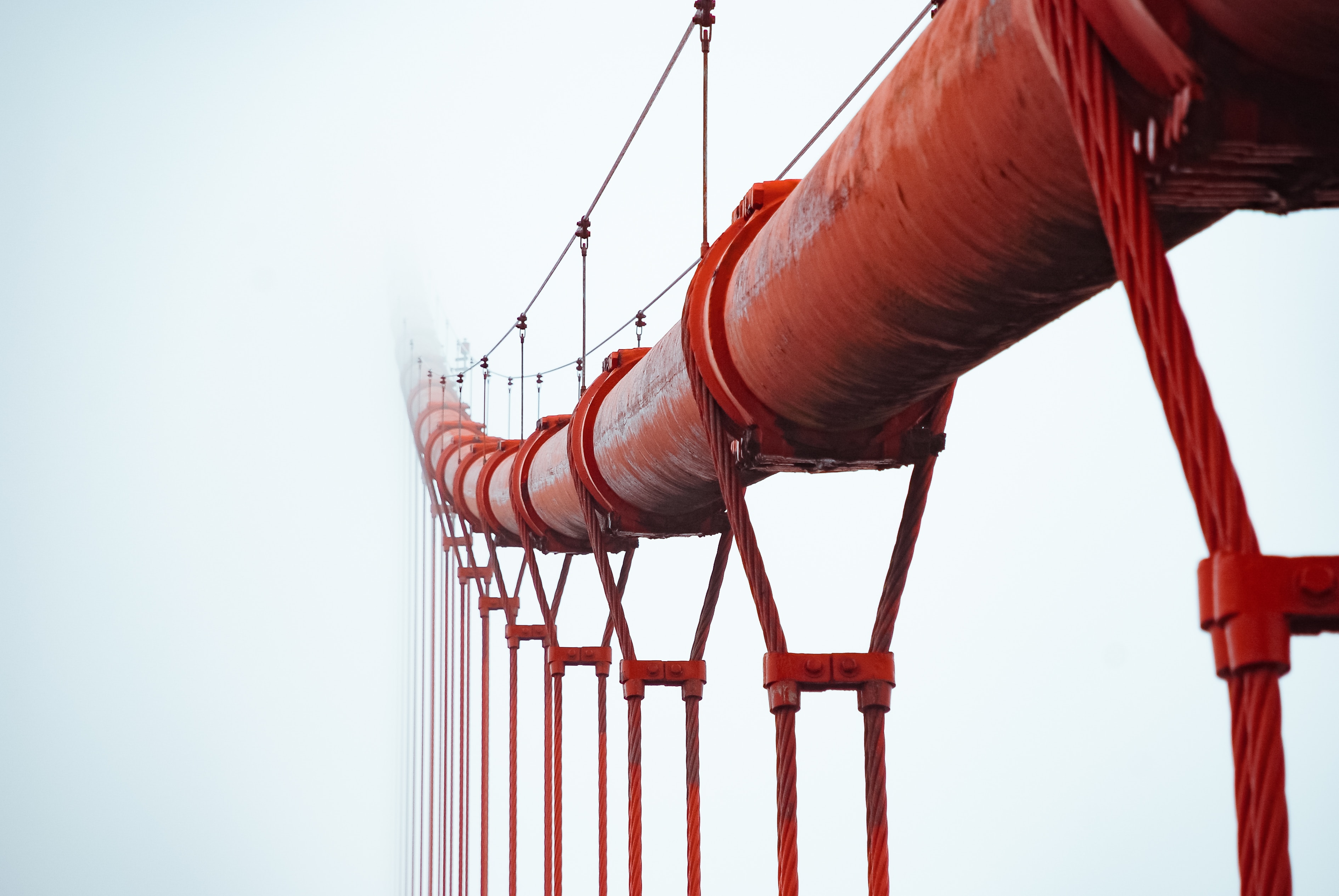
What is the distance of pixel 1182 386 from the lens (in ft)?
3.15

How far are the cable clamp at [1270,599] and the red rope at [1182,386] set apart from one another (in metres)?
0.01

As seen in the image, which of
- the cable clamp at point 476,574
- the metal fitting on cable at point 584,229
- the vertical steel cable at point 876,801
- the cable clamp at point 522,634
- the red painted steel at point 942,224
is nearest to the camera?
the red painted steel at point 942,224

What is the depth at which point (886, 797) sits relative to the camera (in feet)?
7.68

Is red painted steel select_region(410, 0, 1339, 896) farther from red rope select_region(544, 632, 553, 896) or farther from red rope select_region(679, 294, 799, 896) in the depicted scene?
red rope select_region(544, 632, 553, 896)

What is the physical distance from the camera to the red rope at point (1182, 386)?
90 cm

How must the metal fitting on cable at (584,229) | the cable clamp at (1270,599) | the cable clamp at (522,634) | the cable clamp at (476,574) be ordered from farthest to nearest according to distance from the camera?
1. the cable clamp at (476,574)
2. the cable clamp at (522,634)
3. the metal fitting on cable at (584,229)
4. the cable clamp at (1270,599)

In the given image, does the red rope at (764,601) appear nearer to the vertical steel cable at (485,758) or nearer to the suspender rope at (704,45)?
the suspender rope at (704,45)

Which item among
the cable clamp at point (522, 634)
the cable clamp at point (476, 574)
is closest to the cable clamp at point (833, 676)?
the cable clamp at point (522, 634)

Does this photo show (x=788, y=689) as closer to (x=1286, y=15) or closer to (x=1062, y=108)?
(x=1062, y=108)

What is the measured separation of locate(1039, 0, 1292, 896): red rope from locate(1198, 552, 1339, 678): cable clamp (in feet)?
0.04

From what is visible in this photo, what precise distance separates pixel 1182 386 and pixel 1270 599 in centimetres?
17

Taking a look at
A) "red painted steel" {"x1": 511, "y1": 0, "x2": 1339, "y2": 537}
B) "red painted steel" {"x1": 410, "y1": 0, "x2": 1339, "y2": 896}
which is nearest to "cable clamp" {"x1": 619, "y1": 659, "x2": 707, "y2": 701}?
"red painted steel" {"x1": 410, "y1": 0, "x2": 1339, "y2": 896}

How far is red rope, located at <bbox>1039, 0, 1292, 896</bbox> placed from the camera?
2.95 ft

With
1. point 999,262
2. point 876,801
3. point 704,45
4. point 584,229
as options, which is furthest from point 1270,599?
point 584,229
